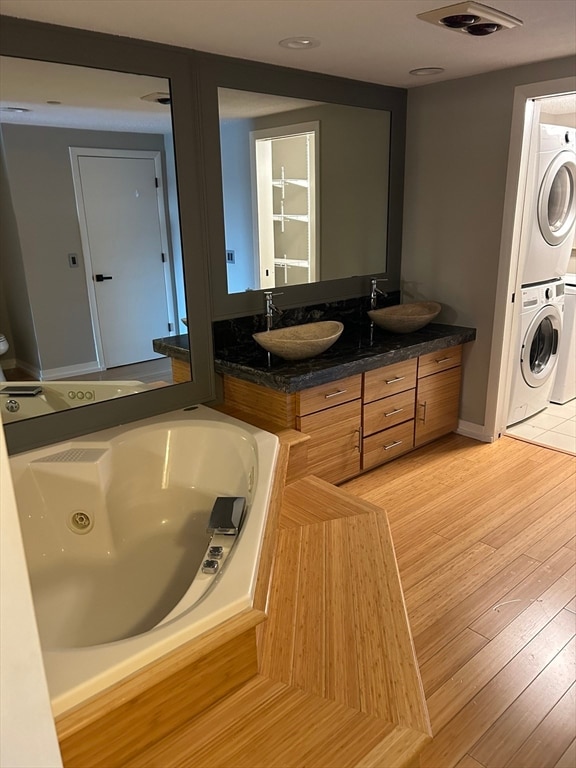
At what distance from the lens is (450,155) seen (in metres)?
3.49

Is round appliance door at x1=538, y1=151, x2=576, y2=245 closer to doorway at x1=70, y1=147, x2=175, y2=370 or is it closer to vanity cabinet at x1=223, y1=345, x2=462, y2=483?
vanity cabinet at x1=223, y1=345, x2=462, y2=483

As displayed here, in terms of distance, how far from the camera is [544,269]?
369 centimetres

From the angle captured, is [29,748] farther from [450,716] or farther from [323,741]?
[450,716]

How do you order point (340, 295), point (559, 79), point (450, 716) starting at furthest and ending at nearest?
point (340, 295), point (559, 79), point (450, 716)

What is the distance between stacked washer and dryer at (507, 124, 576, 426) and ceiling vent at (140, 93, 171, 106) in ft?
6.95

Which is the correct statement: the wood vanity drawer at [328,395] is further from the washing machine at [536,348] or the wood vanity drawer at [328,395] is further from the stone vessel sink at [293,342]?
the washing machine at [536,348]

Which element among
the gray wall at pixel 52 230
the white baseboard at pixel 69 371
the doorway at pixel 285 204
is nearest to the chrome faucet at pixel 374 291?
the doorway at pixel 285 204

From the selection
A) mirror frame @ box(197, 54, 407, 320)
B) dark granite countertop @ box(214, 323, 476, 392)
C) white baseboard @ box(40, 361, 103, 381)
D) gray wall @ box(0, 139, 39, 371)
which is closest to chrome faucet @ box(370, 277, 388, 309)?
mirror frame @ box(197, 54, 407, 320)

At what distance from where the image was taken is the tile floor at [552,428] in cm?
369

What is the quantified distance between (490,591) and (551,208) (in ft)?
8.25

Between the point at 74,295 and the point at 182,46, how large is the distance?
1.20m

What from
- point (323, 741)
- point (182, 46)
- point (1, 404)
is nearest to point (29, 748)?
point (323, 741)

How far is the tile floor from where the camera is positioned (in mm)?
3693

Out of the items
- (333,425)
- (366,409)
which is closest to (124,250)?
(333,425)
